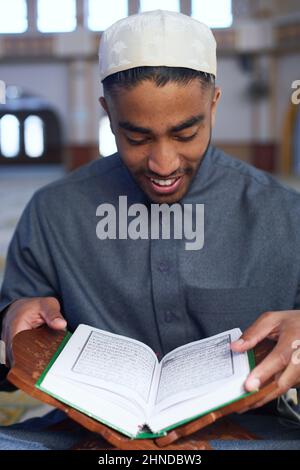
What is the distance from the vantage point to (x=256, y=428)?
1304 millimetres

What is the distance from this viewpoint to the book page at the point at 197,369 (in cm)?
103

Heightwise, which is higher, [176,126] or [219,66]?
[219,66]

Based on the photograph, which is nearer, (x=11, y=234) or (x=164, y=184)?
(x=164, y=184)

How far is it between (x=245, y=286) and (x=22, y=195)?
905 centimetres

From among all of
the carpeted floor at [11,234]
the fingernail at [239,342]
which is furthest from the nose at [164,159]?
the carpeted floor at [11,234]

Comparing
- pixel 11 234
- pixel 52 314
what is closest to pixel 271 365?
pixel 52 314

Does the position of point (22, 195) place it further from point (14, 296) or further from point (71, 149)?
point (14, 296)

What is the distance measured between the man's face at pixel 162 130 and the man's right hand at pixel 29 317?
1.00 feet

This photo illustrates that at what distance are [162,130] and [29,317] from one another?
444 millimetres

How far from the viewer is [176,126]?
125 cm

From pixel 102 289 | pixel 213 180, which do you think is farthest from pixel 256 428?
pixel 213 180

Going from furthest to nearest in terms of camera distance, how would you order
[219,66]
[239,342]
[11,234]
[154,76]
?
1. [219,66]
2. [11,234]
3. [154,76]
4. [239,342]

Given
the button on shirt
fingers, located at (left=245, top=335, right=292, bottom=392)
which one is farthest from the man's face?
fingers, located at (left=245, top=335, right=292, bottom=392)

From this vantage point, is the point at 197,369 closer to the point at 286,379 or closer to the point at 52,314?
the point at 286,379
